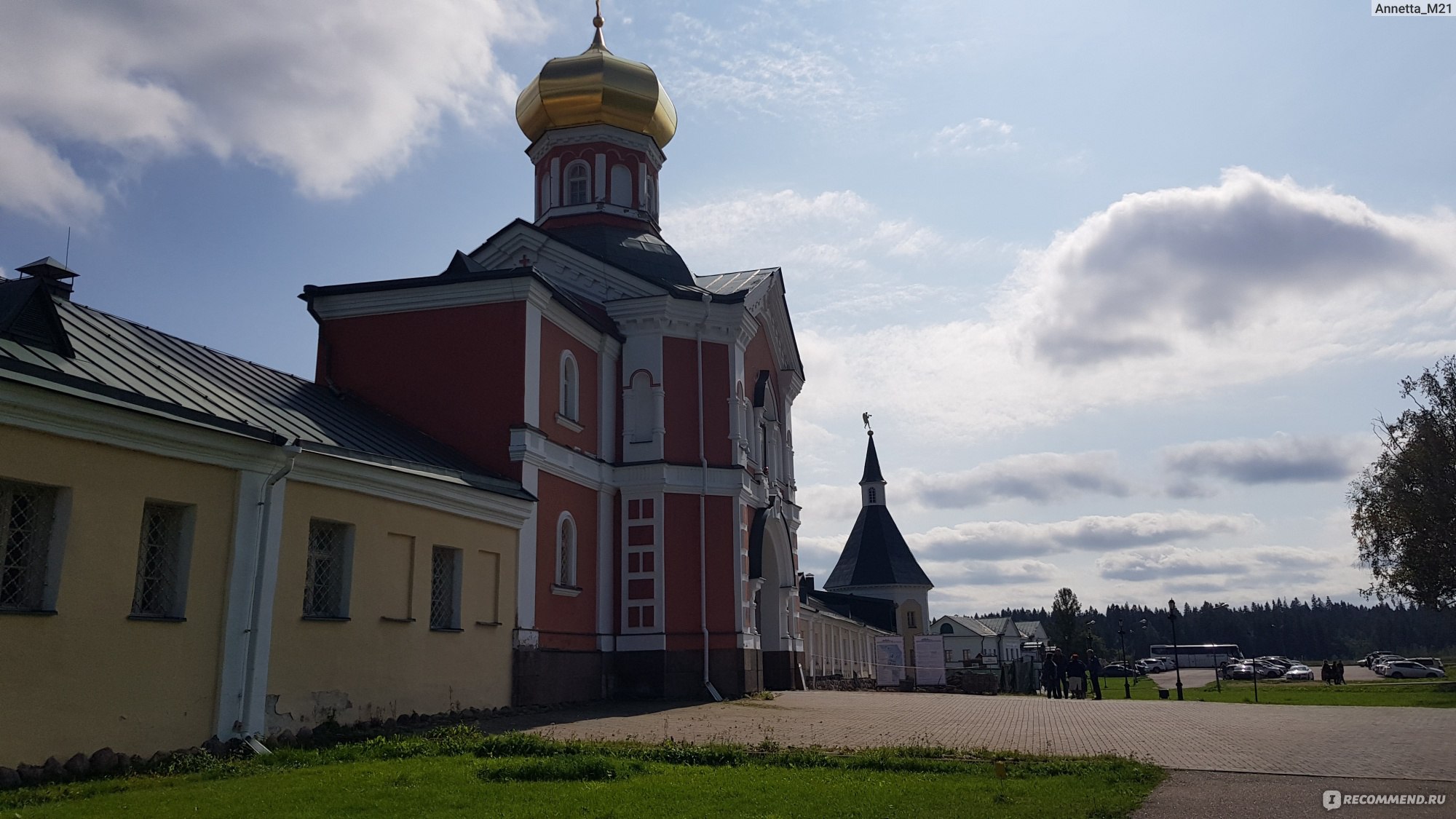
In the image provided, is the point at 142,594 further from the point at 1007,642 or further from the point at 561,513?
the point at 1007,642

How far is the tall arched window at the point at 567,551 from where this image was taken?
19.2 metres

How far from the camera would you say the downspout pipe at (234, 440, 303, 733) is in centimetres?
1123

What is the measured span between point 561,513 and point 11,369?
34.7ft

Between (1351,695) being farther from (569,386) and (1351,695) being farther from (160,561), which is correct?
(160,561)

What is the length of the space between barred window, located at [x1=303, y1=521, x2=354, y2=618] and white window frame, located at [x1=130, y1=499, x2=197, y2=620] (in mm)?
1980

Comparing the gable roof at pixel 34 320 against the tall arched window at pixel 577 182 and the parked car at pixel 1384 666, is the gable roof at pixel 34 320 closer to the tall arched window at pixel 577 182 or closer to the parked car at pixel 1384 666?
the tall arched window at pixel 577 182

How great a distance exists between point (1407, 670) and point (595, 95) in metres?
51.0

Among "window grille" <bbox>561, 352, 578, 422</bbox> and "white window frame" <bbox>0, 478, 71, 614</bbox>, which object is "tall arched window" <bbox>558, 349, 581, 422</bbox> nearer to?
"window grille" <bbox>561, 352, 578, 422</bbox>

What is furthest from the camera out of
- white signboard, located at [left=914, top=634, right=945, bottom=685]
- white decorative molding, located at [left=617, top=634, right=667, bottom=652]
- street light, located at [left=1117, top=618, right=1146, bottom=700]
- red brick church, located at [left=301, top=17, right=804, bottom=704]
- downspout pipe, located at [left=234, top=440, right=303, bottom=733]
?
white signboard, located at [left=914, top=634, right=945, bottom=685]

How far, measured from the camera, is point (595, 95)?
85.0 ft

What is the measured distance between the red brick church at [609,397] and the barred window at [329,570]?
4140 mm

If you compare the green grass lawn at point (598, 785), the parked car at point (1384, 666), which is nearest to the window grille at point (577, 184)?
the green grass lawn at point (598, 785)
